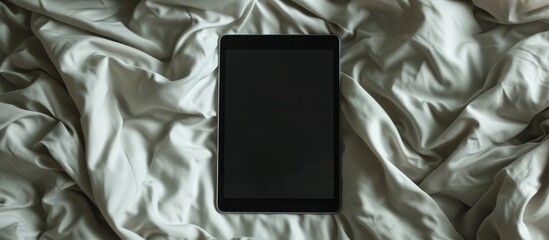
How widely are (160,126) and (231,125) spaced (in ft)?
0.30

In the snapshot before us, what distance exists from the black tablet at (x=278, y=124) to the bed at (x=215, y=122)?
0.05 ft

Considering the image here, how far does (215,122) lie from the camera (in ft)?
2.79

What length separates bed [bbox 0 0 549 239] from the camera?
79 centimetres

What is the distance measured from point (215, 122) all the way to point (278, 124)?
83 mm

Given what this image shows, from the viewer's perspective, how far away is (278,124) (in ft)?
2.76

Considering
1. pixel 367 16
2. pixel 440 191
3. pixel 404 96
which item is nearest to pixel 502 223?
pixel 440 191

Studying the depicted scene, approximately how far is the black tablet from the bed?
0.02 m

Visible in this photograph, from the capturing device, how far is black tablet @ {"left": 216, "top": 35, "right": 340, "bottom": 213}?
0.83 m

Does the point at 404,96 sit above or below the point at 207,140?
above

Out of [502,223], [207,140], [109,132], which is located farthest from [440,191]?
[109,132]

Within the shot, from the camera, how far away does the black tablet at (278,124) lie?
83 cm

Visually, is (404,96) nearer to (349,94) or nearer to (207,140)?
A: (349,94)

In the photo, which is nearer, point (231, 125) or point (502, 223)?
point (502, 223)

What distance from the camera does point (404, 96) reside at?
0.82 meters
